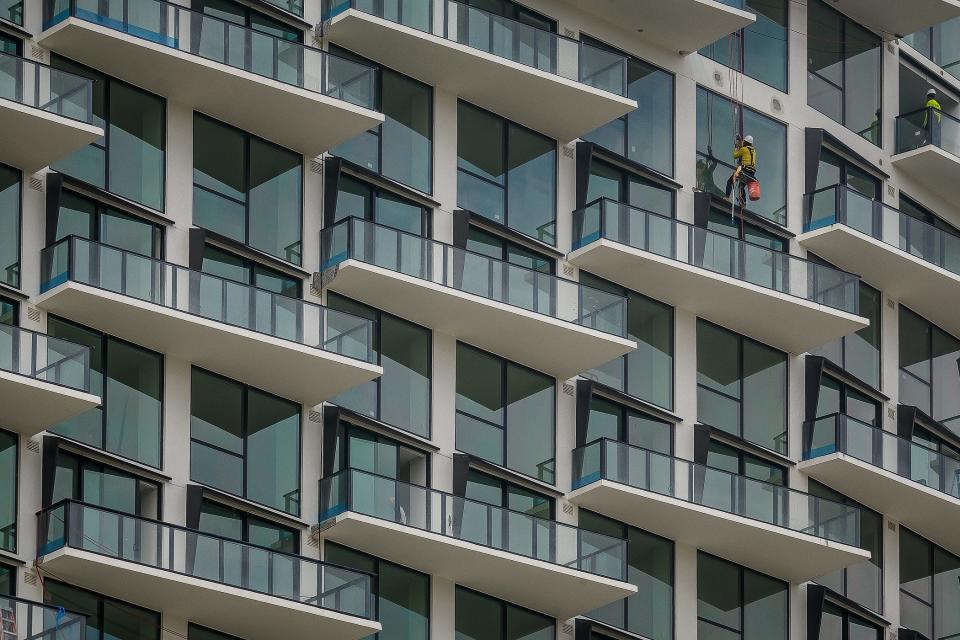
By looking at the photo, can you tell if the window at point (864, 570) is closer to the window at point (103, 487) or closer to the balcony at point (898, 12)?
the balcony at point (898, 12)

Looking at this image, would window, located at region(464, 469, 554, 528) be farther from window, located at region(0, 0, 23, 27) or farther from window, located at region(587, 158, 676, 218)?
window, located at region(0, 0, 23, 27)

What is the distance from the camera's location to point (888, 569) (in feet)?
197

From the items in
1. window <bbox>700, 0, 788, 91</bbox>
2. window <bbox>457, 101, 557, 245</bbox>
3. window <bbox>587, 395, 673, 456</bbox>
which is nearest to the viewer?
window <bbox>457, 101, 557, 245</bbox>

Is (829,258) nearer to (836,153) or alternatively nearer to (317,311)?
(836,153)

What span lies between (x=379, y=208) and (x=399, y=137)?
58.4 inches

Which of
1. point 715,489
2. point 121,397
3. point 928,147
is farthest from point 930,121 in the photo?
point 121,397

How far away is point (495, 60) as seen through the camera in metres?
54.6

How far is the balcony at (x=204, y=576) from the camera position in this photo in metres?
47.9

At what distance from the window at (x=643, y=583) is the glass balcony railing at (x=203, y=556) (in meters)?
5.86

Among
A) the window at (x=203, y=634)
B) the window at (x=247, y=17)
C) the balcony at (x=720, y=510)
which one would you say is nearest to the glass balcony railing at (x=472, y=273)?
the balcony at (x=720, y=510)

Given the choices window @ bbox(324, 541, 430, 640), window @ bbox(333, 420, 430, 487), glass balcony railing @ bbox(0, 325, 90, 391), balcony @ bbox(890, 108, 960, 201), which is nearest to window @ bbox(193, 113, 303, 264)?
window @ bbox(333, 420, 430, 487)

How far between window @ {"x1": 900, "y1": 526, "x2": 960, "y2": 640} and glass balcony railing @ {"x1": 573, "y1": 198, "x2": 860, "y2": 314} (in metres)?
5.63

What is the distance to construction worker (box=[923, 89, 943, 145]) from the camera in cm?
6228

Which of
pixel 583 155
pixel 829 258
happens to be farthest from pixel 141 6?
pixel 829 258
